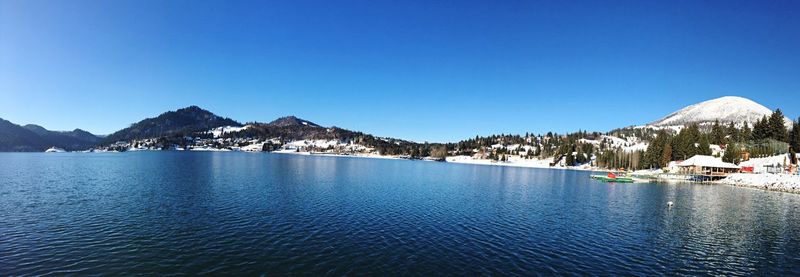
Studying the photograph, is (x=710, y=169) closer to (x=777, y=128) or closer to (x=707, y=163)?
(x=707, y=163)

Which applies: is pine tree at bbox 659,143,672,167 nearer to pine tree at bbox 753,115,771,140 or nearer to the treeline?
the treeline

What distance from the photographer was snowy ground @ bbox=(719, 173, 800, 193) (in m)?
84.0

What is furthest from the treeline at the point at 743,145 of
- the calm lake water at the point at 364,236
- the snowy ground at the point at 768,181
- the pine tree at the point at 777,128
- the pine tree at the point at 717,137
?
the calm lake water at the point at 364,236

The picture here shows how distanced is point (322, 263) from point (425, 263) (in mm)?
7043

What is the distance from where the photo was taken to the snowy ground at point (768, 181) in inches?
3308

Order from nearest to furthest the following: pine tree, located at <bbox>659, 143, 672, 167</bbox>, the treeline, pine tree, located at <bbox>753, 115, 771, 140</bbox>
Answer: the treeline → pine tree, located at <bbox>753, 115, 771, 140</bbox> → pine tree, located at <bbox>659, 143, 672, 167</bbox>

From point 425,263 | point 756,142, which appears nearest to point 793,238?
point 425,263

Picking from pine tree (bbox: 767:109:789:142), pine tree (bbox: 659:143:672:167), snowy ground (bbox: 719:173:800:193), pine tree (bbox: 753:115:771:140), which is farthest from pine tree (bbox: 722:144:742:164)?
snowy ground (bbox: 719:173:800:193)

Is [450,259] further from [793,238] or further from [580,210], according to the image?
[793,238]

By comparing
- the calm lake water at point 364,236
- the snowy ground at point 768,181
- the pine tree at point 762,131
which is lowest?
the calm lake water at point 364,236

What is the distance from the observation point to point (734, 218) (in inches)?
1791

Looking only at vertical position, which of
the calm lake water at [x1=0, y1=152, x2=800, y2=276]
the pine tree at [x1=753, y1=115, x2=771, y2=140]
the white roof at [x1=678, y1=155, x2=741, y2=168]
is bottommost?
the calm lake water at [x1=0, y1=152, x2=800, y2=276]

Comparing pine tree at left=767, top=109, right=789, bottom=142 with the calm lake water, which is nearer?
the calm lake water

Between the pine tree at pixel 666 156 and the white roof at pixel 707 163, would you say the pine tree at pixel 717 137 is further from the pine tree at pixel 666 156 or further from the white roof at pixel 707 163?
the white roof at pixel 707 163
